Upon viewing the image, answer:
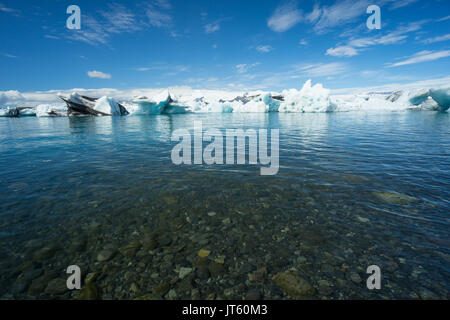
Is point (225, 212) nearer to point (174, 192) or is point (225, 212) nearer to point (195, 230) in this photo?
point (195, 230)

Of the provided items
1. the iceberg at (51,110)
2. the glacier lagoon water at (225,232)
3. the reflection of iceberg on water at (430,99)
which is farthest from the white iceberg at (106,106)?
the reflection of iceberg on water at (430,99)

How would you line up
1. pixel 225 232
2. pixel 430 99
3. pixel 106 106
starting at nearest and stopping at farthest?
pixel 225 232 → pixel 430 99 → pixel 106 106

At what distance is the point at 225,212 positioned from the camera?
15.2 feet

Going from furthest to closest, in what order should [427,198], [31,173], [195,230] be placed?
[31,173]
[427,198]
[195,230]

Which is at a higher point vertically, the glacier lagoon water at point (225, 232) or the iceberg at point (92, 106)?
the iceberg at point (92, 106)

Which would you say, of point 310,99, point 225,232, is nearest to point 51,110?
point 310,99

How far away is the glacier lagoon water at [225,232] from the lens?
9.26 ft

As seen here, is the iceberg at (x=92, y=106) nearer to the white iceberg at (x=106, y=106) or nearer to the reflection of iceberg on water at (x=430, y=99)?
the white iceberg at (x=106, y=106)

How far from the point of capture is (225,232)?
3.97 meters

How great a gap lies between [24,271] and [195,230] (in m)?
2.60

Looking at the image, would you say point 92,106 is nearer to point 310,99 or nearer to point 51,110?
point 51,110

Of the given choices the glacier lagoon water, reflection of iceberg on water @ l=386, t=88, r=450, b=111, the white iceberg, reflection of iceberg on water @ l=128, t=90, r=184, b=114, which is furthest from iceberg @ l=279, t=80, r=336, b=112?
the glacier lagoon water
